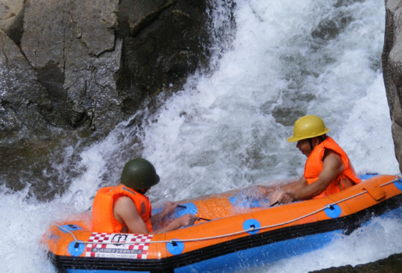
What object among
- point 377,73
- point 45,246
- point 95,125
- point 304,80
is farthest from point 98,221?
point 377,73

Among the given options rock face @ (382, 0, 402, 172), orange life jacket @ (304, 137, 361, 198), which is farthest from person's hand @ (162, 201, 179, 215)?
rock face @ (382, 0, 402, 172)

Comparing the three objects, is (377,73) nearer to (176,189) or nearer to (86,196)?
(176,189)

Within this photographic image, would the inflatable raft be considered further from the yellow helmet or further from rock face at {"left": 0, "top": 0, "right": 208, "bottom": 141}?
rock face at {"left": 0, "top": 0, "right": 208, "bottom": 141}

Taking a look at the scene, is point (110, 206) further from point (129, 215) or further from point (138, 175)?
point (138, 175)

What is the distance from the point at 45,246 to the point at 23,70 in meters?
3.74

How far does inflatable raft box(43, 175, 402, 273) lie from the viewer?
13.0 feet

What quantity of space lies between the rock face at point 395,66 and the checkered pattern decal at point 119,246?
7.13ft

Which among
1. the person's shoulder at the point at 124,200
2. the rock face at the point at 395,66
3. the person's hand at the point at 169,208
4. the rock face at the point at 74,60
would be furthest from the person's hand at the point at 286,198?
the rock face at the point at 74,60

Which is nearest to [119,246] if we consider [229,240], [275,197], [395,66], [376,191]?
[229,240]

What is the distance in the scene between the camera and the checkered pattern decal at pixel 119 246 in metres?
3.96

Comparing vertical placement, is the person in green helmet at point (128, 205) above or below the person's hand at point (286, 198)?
above

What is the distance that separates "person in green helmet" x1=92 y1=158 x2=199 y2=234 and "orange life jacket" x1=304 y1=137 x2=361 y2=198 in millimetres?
1240

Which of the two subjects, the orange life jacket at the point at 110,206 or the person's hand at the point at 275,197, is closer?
the orange life jacket at the point at 110,206

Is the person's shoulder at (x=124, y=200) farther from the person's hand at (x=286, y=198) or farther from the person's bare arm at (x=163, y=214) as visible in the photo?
the person's hand at (x=286, y=198)
